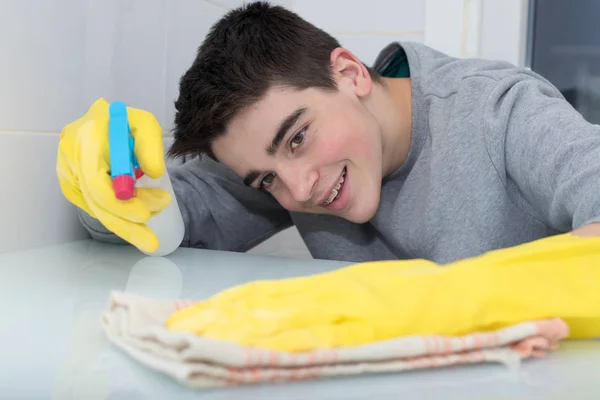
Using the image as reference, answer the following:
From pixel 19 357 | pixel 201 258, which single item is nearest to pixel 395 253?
pixel 201 258

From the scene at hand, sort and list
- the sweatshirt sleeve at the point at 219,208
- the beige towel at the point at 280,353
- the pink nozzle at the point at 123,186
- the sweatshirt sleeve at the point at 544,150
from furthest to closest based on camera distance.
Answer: the sweatshirt sleeve at the point at 219,208 → the pink nozzle at the point at 123,186 → the sweatshirt sleeve at the point at 544,150 → the beige towel at the point at 280,353

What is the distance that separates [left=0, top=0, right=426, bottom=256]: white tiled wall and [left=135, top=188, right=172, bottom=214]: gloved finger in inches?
6.7

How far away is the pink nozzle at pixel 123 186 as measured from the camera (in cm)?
78

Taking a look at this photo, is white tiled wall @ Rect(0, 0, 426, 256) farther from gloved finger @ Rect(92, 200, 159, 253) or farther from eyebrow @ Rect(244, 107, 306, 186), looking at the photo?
eyebrow @ Rect(244, 107, 306, 186)

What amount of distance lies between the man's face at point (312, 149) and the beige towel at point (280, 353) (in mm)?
485

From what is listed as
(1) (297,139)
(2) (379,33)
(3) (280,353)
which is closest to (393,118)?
(1) (297,139)

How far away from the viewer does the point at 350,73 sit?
3.47 ft

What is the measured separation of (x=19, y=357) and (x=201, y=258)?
0.52 metres

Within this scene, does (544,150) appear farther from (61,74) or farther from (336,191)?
(61,74)

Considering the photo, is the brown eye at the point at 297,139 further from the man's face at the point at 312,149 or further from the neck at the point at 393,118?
the neck at the point at 393,118

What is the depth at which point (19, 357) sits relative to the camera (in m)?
0.43

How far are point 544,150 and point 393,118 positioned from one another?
338mm

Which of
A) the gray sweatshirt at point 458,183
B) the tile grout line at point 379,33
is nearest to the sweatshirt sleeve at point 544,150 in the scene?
the gray sweatshirt at point 458,183

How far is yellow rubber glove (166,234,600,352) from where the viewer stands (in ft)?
1.31
